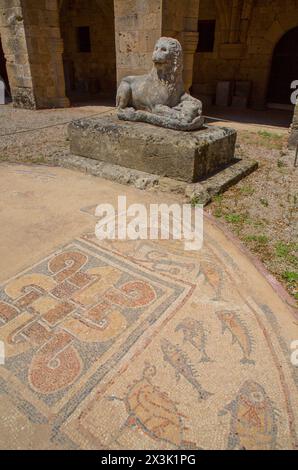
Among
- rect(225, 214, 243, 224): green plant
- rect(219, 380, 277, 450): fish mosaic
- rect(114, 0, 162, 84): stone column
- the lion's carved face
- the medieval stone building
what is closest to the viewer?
rect(219, 380, 277, 450): fish mosaic

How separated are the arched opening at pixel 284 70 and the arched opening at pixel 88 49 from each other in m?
5.96

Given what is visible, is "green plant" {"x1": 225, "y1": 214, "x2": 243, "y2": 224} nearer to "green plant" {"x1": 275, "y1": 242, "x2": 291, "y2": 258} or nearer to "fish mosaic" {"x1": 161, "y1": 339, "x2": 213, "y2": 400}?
"green plant" {"x1": 275, "y1": 242, "x2": 291, "y2": 258}

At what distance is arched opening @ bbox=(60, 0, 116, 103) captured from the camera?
41.4 ft

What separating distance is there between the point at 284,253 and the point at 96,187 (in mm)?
2317

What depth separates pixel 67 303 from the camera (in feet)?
7.18

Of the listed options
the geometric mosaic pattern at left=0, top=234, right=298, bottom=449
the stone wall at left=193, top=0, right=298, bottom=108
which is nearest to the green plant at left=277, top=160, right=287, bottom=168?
the geometric mosaic pattern at left=0, top=234, right=298, bottom=449

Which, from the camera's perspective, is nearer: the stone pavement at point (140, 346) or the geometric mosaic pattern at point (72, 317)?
the stone pavement at point (140, 346)

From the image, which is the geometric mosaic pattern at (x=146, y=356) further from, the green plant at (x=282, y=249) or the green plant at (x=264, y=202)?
the green plant at (x=264, y=202)

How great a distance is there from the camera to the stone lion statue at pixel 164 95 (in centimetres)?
405

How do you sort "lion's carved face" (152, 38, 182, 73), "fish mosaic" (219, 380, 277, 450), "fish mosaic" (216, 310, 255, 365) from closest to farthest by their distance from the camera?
1. "fish mosaic" (219, 380, 277, 450)
2. "fish mosaic" (216, 310, 255, 365)
3. "lion's carved face" (152, 38, 182, 73)

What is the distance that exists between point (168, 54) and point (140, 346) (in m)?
3.58

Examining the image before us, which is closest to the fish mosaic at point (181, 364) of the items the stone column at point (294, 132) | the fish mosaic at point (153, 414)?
the fish mosaic at point (153, 414)

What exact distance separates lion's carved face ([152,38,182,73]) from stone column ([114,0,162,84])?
122 inches

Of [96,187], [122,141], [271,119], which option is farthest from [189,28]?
[96,187]
